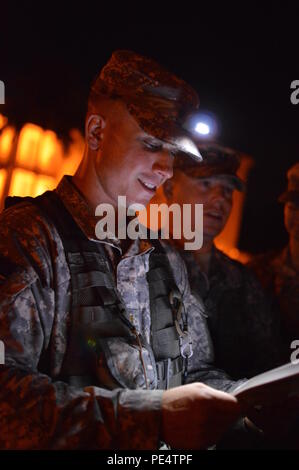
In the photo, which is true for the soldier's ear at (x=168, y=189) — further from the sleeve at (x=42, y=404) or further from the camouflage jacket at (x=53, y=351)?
the sleeve at (x=42, y=404)

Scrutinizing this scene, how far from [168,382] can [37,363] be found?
77 centimetres

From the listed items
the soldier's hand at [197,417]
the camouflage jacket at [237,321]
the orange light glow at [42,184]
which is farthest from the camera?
the orange light glow at [42,184]

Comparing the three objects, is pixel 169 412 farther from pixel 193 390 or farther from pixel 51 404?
pixel 51 404

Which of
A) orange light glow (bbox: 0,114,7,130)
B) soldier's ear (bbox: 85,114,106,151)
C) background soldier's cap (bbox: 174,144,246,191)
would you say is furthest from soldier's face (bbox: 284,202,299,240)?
orange light glow (bbox: 0,114,7,130)

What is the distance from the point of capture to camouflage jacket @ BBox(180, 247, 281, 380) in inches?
134

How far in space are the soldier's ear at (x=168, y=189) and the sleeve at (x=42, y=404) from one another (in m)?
2.33

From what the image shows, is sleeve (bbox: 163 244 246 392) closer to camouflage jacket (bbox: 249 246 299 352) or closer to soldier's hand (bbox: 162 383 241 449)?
soldier's hand (bbox: 162 383 241 449)

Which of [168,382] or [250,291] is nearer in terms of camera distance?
[168,382]

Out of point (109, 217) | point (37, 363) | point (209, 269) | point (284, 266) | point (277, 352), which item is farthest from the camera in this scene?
point (284, 266)

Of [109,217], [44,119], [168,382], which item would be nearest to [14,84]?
[44,119]

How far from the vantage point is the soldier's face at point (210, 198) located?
11.8ft

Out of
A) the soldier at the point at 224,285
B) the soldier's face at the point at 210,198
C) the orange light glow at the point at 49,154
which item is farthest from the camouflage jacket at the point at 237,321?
the orange light glow at the point at 49,154

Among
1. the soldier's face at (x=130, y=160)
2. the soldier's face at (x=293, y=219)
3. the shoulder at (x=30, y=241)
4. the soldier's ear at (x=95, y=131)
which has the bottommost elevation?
the shoulder at (x=30, y=241)

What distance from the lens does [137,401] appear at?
1.53 m
